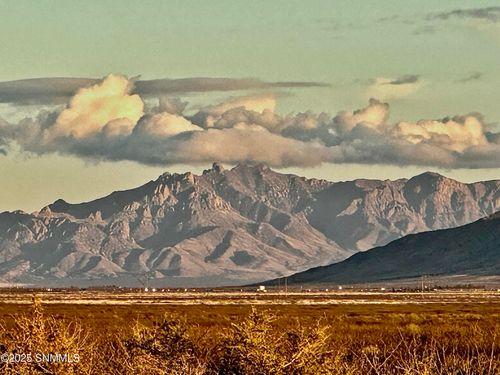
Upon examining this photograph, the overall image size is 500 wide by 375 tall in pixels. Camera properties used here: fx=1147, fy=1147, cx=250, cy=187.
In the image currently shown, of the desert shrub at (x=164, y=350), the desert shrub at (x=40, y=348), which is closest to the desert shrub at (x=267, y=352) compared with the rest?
the desert shrub at (x=164, y=350)

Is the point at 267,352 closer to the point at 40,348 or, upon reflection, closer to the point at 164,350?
the point at 164,350

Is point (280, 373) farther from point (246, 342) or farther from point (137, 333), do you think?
point (137, 333)

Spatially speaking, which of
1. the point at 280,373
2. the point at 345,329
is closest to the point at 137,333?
the point at 280,373

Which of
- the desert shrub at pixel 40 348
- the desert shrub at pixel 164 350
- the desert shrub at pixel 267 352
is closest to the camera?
the desert shrub at pixel 267 352

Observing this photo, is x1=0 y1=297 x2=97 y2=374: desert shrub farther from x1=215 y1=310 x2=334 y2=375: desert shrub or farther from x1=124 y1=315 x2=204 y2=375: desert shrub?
x1=215 y1=310 x2=334 y2=375: desert shrub

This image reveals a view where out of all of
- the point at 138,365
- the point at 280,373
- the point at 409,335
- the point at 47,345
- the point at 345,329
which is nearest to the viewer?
the point at 280,373

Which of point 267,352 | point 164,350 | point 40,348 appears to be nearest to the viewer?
point 267,352

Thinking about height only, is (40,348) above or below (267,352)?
above

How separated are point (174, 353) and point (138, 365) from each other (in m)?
0.75

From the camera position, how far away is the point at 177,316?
65.3 feet

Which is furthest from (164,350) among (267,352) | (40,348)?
(267,352)

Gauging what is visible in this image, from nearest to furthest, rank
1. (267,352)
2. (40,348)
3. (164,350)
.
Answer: (267,352) < (40,348) < (164,350)

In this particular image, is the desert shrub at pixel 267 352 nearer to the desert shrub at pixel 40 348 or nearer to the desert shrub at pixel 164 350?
the desert shrub at pixel 164 350

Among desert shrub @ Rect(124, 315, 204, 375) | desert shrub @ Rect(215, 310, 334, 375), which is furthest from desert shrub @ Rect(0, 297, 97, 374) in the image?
desert shrub @ Rect(215, 310, 334, 375)
